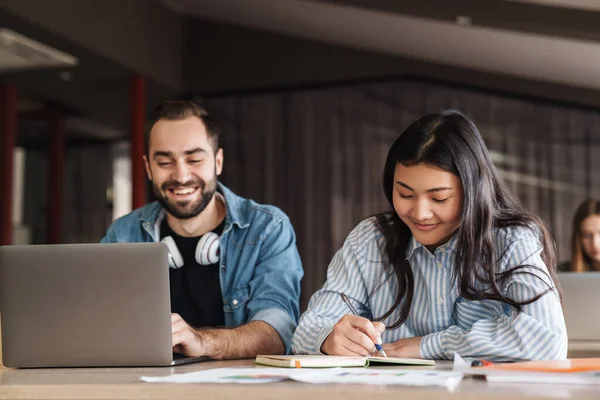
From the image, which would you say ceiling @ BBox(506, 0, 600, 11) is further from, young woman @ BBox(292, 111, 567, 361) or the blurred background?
young woman @ BBox(292, 111, 567, 361)

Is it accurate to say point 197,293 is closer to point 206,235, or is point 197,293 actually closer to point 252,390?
point 206,235

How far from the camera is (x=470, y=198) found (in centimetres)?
182

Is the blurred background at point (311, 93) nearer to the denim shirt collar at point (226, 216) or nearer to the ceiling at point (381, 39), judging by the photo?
the ceiling at point (381, 39)

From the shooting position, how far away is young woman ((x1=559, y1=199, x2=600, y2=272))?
4.18m

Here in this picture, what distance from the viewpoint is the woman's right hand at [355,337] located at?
159cm

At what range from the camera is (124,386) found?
45.5 inches

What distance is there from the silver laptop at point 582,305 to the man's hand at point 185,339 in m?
1.00

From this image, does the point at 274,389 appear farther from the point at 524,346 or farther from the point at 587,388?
the point at 524,346

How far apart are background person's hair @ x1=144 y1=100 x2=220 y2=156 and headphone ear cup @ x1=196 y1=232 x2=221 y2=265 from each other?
304mm

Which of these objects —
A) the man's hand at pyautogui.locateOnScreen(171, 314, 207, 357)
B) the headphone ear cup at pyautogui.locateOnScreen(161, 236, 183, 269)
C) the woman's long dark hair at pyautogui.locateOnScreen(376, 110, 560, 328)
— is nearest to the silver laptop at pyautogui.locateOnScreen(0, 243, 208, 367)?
the man's hand at pyautogui.locateOnScreen(171, 314, 207, 357)

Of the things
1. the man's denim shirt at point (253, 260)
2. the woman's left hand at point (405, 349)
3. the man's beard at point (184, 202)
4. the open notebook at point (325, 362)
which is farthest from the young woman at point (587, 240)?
the open notebook at point (325, 362)

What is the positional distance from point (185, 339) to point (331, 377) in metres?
0.62

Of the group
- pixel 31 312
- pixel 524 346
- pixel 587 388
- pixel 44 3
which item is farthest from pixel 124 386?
pixel 44 3

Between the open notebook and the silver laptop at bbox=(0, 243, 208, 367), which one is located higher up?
the silver laptop at bbox=(0, 243, 208, 367)
